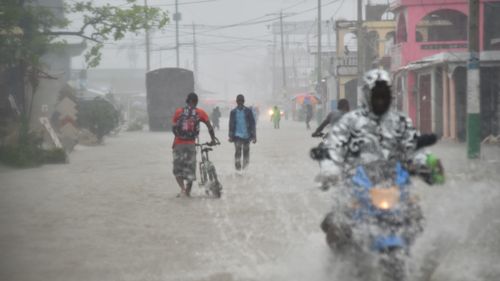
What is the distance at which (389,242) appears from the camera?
530cm

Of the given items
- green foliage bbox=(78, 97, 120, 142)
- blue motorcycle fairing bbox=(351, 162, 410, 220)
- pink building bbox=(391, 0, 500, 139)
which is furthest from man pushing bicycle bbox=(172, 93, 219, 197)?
green foliage bbox=(78, 97, 120, 142)

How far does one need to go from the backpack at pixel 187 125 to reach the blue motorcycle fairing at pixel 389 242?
8494 mm

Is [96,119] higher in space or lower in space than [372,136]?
lower

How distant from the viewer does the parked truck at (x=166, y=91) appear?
49.4 m

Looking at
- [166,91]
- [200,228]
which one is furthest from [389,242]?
[166,91]

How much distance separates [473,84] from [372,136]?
1549cm

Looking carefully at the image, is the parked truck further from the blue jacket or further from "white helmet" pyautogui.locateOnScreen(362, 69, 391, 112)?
"white helmet" pyautogui.locateOnScreen(362, 69, 391, 112)

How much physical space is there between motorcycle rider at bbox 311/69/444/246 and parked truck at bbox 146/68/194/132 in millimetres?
43328

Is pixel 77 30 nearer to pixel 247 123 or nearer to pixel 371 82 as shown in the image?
pixel 247 123

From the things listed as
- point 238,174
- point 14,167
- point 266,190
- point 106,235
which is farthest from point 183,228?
point 14,167

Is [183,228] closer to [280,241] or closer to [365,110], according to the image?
[280,241]

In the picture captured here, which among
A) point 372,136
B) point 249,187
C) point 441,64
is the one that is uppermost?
point 441,64

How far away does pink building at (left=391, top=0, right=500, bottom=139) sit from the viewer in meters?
30.2

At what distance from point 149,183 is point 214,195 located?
327 centimetres
